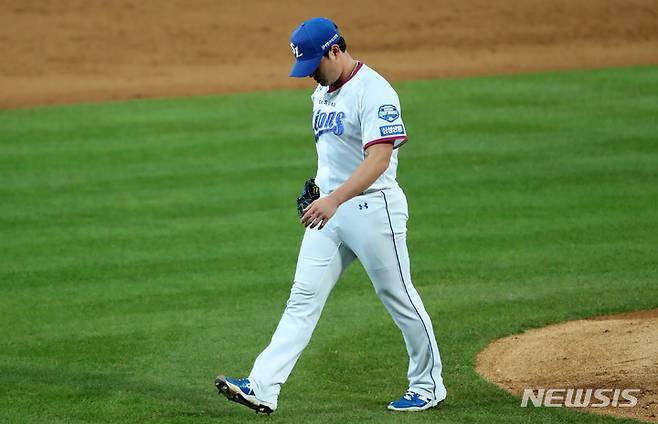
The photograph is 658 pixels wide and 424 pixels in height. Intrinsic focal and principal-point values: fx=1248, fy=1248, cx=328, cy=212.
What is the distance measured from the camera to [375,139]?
5984 millimetres

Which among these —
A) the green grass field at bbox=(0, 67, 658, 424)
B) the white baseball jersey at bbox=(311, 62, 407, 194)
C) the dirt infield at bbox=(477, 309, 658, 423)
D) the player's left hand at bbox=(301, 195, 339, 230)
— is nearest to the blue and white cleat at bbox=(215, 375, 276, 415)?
the green grass field at bbox=(0, 67, 658, 424)

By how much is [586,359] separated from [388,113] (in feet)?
6.79

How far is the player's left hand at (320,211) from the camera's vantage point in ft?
19.5

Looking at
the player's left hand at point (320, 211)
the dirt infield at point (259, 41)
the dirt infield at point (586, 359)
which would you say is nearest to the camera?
the player's left hand at point (320, 211)

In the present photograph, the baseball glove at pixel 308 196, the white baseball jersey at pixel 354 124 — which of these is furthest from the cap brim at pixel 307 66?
the baseball glove at pixel 308 196

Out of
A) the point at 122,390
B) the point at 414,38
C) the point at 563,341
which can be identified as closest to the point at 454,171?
the point at 563,341

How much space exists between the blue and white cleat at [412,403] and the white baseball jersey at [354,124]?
43.0 inches

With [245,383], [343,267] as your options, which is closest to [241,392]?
[245,383]

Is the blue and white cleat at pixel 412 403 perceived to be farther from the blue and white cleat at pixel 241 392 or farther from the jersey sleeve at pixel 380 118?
the jersey sleeve at pixel 380 118

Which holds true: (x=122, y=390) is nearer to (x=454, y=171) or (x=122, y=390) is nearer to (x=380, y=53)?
(x=454, y=171)

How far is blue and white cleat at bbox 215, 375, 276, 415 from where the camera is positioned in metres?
5.95

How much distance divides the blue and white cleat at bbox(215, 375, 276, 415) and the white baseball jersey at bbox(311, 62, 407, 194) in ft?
3.50

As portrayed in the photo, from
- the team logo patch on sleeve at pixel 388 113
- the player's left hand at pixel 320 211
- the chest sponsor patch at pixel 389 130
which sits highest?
the team logo patch on sleeve at pixel 388 113

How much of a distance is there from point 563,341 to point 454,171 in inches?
239
